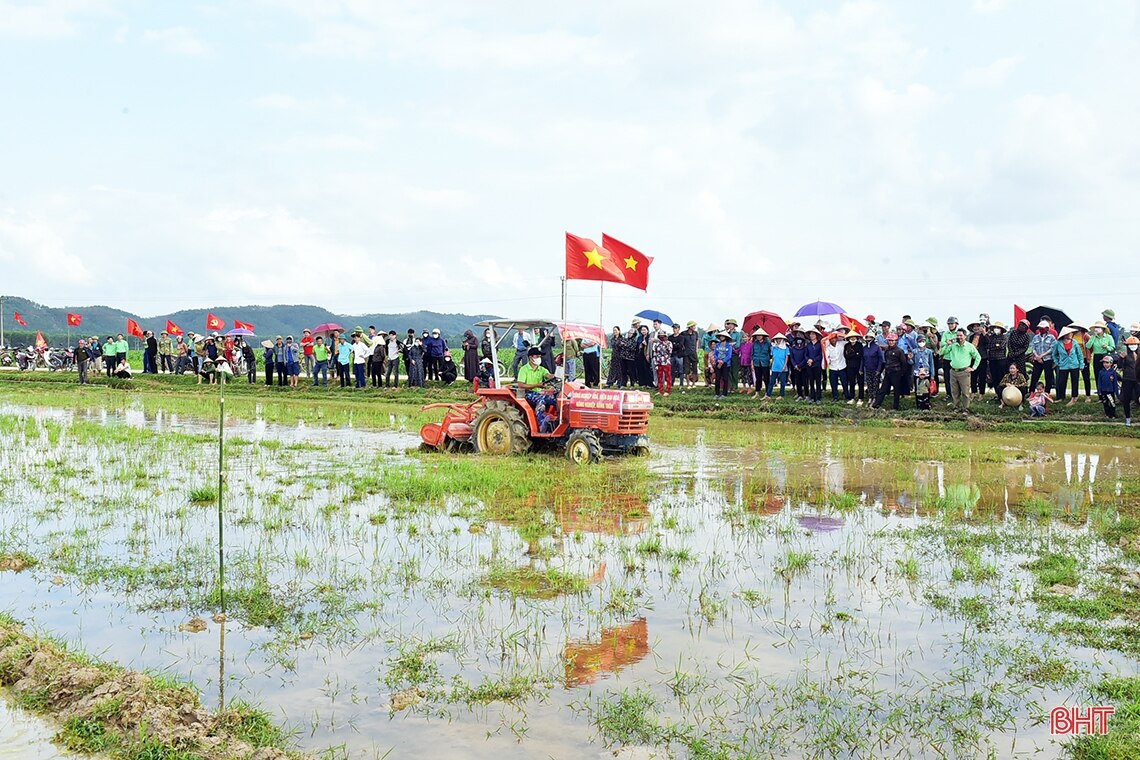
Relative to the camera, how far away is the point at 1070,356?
20094 millimetres

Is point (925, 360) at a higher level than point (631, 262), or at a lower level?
lower

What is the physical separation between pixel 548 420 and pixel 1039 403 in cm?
1053

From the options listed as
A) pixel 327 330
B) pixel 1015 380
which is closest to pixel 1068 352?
pixel 1015 380

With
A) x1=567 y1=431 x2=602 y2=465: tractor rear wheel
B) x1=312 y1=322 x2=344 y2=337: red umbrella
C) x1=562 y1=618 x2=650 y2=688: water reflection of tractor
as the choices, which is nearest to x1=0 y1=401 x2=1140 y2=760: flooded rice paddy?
x1=562 y1=618 x2=650 y2=688: water reflection of tractor

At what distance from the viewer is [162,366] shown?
3922cm

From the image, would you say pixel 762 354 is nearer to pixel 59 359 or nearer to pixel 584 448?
pixel 584 448

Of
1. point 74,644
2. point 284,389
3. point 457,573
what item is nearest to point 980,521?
point 457,573

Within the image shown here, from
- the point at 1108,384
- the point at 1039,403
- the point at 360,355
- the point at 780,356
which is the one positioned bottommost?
the point at 1039,403

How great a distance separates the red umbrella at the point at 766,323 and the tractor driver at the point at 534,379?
10.9m

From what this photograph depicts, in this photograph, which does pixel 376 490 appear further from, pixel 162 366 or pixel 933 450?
pixel 162 366

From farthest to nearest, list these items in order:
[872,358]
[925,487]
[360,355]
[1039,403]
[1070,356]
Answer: [360,355], [872,358], [1039,403], [1070,356], [925,487]

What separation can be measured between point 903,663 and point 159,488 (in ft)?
30.1

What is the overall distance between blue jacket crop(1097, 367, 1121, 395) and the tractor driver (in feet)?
36.1

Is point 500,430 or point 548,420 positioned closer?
point 548,420
